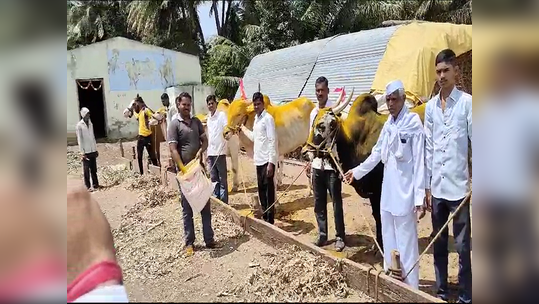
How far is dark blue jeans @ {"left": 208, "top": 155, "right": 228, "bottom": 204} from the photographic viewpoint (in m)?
7.37

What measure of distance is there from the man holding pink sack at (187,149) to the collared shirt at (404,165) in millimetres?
2265

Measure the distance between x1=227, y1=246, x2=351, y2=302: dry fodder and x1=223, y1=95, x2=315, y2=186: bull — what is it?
3.50 m

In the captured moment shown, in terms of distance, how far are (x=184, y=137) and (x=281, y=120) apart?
2276 mm

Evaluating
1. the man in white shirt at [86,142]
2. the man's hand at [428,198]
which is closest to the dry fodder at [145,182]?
the man in white shirt at [86,142]

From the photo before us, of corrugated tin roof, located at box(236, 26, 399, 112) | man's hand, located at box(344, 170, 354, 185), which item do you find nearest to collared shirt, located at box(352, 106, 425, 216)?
man's hand, located at box(344, 170, 354, 185)

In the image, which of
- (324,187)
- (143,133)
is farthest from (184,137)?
(143,133)

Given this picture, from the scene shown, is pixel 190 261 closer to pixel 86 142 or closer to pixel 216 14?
pixel 86 142

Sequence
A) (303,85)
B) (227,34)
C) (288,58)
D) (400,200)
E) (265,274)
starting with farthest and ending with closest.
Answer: (227,34)
(288,58)
(303,85)
(400,200)
(265,274)

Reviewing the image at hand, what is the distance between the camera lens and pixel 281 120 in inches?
285
